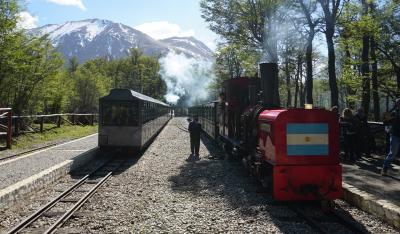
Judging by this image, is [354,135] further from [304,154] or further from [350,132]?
[304,154]

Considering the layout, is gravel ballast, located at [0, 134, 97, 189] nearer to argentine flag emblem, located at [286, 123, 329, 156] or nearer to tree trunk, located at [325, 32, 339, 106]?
argentine flag emblem, located at [286, 123, 329, 156]

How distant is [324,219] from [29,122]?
72.5 feet

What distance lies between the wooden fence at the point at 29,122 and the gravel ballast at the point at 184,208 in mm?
7680

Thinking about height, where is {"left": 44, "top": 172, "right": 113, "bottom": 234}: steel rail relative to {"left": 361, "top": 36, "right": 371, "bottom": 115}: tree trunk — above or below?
below

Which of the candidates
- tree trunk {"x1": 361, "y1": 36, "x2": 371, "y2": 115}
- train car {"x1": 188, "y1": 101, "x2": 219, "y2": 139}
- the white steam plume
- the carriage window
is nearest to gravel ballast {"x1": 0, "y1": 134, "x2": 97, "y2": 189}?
the carriage window

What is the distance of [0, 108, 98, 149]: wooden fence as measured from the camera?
730 inches

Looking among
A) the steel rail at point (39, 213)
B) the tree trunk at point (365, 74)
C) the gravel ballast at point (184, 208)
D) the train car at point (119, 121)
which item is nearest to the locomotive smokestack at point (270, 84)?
the gravel ballast at point (184, 208)

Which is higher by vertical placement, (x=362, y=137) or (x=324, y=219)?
(x=362, y=137)

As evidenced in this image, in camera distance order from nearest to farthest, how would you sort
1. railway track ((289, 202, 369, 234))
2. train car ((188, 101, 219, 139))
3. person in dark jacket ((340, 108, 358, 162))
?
railway track ((289, 202, 369, 234)), person in dark jacket ((340, 108, 358, 162)), train car ((188, 101, 219, 139))

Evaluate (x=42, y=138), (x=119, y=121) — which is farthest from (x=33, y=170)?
(x=42, y=138)

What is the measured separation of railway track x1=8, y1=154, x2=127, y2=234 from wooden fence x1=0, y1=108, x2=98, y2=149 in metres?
6.52

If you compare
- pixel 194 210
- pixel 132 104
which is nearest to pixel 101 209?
pixel 194 210

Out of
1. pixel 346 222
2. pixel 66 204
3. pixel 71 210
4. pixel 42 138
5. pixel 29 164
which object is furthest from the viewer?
pixel 42 138

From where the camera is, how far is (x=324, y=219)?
778 centimetres
